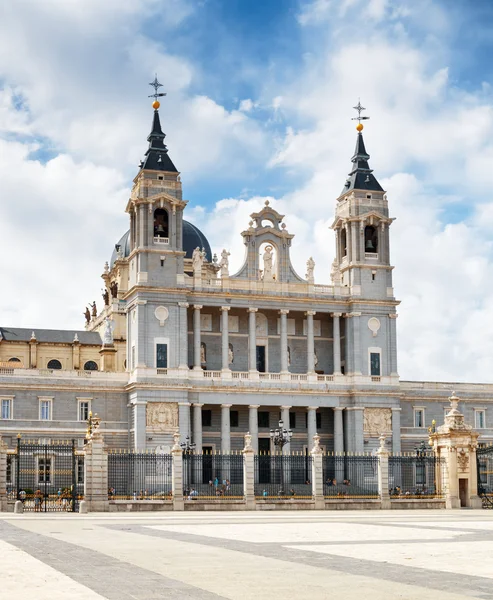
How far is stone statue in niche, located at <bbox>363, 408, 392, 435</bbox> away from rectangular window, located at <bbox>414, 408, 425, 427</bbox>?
4231 mm

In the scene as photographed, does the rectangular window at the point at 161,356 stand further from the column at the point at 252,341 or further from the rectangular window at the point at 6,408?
the rectangular window at the point at 6,408

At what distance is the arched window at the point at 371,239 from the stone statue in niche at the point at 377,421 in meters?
13.4

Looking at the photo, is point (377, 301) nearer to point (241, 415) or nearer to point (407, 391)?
point (407, 391)

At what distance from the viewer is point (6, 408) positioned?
75562 millimetres

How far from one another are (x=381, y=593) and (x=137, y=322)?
206 ft

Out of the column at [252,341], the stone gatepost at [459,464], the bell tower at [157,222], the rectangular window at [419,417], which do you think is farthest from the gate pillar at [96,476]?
the rectangular window at [419,417]

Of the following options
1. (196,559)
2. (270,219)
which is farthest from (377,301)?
(196,559)

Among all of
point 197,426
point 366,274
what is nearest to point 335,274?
point 366,274

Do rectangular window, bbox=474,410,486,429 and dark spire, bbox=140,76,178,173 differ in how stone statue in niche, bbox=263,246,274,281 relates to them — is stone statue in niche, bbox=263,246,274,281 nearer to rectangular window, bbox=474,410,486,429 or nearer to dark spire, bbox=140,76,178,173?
dark spire, bbox=140,76,178,173

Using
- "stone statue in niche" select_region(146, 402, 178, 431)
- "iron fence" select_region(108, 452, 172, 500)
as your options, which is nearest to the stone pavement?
"iron fence" select_region(108, 452, 172, 500)

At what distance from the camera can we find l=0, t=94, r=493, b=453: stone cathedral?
253ft

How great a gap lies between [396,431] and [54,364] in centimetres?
3264

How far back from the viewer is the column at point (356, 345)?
82125 mm

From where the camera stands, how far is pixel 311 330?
83000 millimetres
